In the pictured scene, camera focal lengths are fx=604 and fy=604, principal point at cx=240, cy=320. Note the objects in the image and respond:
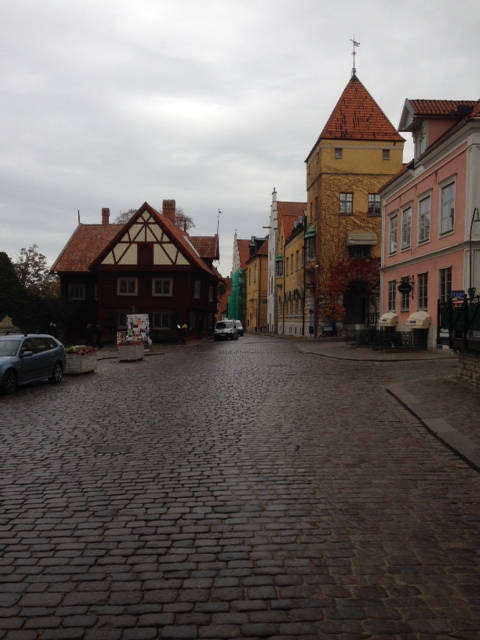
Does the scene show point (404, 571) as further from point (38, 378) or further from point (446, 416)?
point (38, 378)

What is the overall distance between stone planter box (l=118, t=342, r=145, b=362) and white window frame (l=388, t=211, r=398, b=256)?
14026mm

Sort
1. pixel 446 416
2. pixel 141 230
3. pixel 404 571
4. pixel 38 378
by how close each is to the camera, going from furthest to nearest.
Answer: pixel 141 230 < pixel 38 378 < pixel 446 416 < pixel 404 571

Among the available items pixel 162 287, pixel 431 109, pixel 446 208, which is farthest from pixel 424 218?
pixel 162 287

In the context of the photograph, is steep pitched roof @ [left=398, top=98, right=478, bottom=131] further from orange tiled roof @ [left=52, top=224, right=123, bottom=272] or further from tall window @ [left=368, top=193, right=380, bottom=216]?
orange tiled roof @ [left=52, top=224, right=123, bottom=272]

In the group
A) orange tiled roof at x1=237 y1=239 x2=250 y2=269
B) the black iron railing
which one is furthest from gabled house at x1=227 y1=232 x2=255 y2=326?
the black iron railing

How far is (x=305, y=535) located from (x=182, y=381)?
1188 centimetres

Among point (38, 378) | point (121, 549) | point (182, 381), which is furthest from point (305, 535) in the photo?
point (38, 378)

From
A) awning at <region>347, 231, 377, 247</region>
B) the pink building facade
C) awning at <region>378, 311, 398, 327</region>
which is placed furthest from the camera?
awning at <region>347, 231, 377, 247</region>

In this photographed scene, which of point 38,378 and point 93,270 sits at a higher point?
point 93,270

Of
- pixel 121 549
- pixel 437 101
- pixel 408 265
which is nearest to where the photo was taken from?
pixel 121 549

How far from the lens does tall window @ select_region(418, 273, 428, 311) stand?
26192 millimetres

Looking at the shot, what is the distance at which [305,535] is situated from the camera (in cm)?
470

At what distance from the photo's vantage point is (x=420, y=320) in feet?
80.9

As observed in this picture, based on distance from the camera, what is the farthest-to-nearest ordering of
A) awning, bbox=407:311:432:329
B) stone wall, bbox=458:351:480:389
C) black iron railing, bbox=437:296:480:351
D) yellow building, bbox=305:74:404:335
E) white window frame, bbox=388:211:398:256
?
yellow building, bbox=305:74:404:335
white window frame, bbox=388:211:398:256
awning, bbox=407:311:432:329
black iron railing, bbox=437:296:480:351
stone wall, bbox=458:351:480:389
